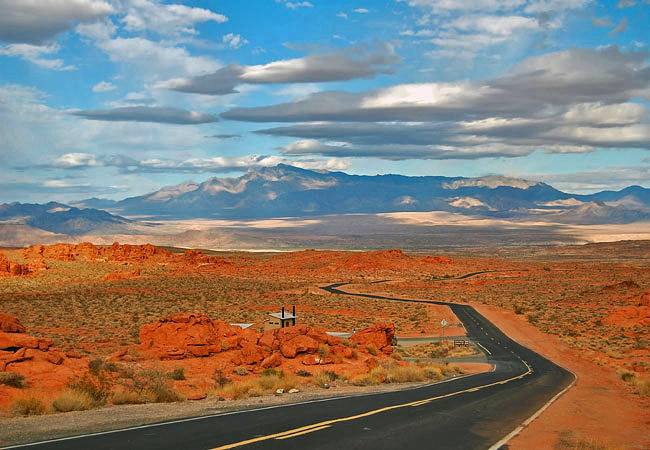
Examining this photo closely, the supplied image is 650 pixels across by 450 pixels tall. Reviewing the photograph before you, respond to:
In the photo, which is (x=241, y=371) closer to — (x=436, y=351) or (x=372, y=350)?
(x=372, y=350)

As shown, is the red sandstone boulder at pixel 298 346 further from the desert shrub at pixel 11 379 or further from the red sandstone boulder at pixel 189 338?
the desert shrub at pixel 11 379

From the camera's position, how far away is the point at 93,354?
25.8m

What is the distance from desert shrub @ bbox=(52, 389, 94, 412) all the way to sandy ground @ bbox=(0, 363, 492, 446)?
287 mm

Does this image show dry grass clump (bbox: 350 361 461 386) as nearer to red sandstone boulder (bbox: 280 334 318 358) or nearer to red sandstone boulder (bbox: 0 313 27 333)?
red sandstone boulder (bbox: 280 334 318 358)

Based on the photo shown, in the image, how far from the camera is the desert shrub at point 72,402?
13711 millimetres

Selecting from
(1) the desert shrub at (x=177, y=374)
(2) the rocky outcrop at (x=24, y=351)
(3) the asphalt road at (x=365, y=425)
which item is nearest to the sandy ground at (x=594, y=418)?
(3) the asphalt road at (x=365, y=425)

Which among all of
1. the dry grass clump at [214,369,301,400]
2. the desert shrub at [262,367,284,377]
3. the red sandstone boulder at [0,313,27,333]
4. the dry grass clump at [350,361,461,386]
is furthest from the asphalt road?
the red sandstone boulder at [0,313,27,333]

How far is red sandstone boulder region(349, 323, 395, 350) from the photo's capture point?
3016cm

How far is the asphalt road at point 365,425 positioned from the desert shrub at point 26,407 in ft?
10.2

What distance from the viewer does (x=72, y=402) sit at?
13.8 meters

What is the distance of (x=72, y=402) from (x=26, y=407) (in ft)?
3.14

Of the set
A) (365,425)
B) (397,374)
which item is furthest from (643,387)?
(365,425)

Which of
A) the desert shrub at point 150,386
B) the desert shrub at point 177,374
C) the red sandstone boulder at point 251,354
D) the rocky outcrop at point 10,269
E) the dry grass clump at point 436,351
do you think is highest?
the desert shrub at point 150,386

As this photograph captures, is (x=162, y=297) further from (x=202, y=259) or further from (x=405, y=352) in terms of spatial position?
(x=202, y=259)
